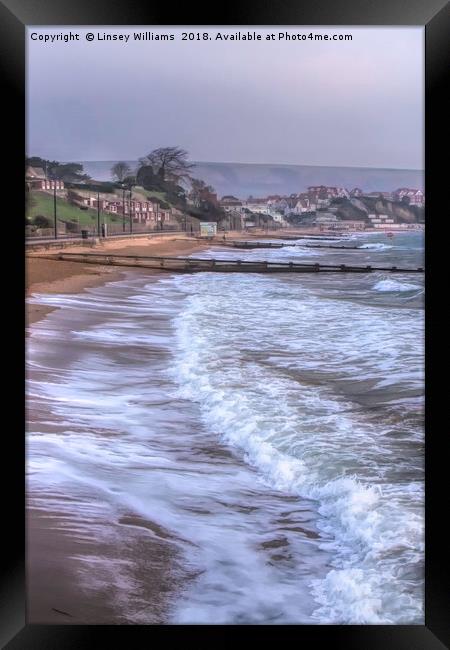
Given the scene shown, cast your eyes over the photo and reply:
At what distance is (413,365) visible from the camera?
3051 millimetres

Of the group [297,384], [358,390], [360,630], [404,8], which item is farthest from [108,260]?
[360,630]

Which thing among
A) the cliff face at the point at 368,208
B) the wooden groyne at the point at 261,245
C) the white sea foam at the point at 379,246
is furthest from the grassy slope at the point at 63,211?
the white sea foam at the point at 379,246

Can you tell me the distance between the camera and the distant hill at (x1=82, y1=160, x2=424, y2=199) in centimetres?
314

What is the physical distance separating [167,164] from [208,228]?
287 millimetres

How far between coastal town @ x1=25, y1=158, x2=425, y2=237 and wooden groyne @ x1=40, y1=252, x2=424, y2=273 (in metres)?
0.11

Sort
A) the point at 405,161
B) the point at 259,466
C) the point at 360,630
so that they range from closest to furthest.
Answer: the point at 360,630 → the point at 405,161 → the point at 259,466

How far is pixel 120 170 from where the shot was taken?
3.16 metres

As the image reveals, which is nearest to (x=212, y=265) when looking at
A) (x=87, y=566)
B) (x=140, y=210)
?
(x=140, y=210)

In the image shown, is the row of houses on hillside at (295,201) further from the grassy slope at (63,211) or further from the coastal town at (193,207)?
the grassy slope at (63,211)

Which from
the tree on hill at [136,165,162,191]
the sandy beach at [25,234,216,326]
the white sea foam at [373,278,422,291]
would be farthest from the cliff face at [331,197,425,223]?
the tree on hill at [136,165,162,191]

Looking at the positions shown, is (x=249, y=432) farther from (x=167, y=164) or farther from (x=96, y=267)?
(x=167, y=164)

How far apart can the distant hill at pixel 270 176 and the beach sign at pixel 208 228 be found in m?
0.13
